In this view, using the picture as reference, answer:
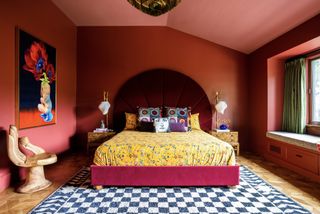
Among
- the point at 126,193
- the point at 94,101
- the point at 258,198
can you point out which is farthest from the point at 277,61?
the point at 94,101

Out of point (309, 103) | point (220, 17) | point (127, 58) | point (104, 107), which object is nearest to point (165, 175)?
point (104, 107)

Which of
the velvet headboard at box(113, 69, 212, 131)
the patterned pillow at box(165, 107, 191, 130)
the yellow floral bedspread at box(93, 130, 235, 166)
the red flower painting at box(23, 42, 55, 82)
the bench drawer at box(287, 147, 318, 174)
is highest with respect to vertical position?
the red flower painting at box(23, 42, 55, 82)

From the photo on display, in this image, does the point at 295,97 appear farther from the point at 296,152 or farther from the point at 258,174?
the point at 258,174

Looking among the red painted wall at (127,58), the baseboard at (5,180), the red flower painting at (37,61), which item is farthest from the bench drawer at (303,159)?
the red flower painting at (37,61)

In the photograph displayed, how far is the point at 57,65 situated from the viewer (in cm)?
360

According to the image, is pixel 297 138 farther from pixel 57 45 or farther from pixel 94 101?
pixel 57 45

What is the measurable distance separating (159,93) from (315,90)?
2944 millimetres

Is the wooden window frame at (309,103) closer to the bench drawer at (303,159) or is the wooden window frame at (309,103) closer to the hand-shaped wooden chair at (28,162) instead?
the bench drawer at (303,159)

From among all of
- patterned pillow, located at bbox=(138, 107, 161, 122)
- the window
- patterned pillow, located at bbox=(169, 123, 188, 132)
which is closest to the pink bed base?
patterned pillow, located at bbox=(169, 123, 188, 132)

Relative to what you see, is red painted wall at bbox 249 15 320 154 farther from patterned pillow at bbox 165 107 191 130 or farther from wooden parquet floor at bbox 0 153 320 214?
patterned pillow at bbox 165 107 191 130

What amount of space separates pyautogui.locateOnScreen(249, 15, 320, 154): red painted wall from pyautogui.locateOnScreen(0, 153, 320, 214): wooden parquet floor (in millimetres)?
615

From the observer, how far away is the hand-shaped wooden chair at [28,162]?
223 centimetres

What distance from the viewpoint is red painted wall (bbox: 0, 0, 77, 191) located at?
94.0 inches

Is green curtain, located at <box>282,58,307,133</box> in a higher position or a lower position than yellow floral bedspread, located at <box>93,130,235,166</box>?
higher
